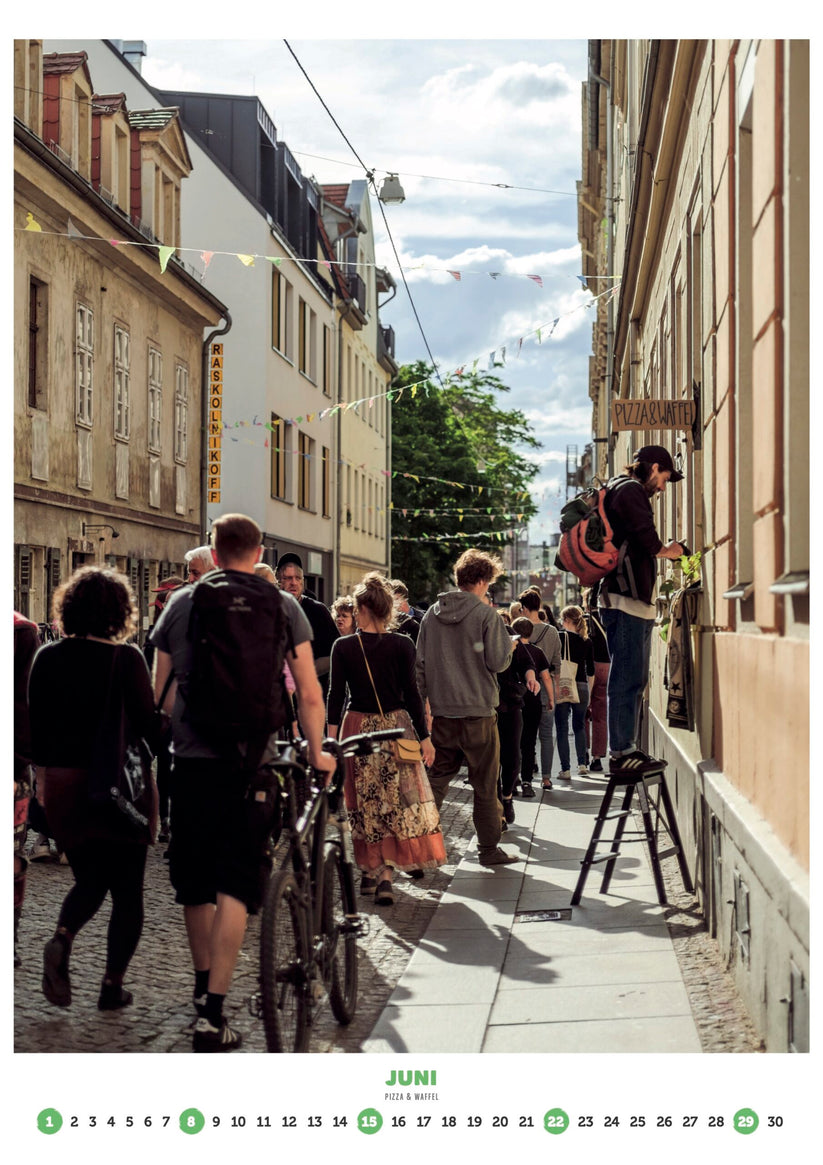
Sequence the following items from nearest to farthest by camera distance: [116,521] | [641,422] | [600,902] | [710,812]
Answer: [710,812] < [600,902] < [641,422] < [116,521]

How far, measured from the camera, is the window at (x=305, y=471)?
114 ft

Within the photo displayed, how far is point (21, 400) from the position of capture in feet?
50.7

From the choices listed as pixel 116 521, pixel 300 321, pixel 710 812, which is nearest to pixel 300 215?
pixel 300 321

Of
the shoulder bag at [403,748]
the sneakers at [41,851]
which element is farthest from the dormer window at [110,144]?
the shoulder bag at [403,748]

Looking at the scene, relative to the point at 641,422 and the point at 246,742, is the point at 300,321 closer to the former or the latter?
the point at 641,422

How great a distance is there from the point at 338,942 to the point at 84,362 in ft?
46.1

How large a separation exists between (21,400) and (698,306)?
8884 mm

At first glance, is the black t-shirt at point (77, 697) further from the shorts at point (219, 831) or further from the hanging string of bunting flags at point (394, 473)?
the hanging string of bunting flags at point (394, 473)

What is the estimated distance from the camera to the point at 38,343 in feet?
54.4

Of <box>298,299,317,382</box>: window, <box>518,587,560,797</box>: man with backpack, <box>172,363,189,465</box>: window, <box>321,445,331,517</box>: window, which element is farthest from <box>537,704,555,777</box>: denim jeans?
<box>321,445,331,517</box>: window

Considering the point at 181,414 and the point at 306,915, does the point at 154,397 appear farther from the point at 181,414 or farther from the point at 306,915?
the point at 306,915
